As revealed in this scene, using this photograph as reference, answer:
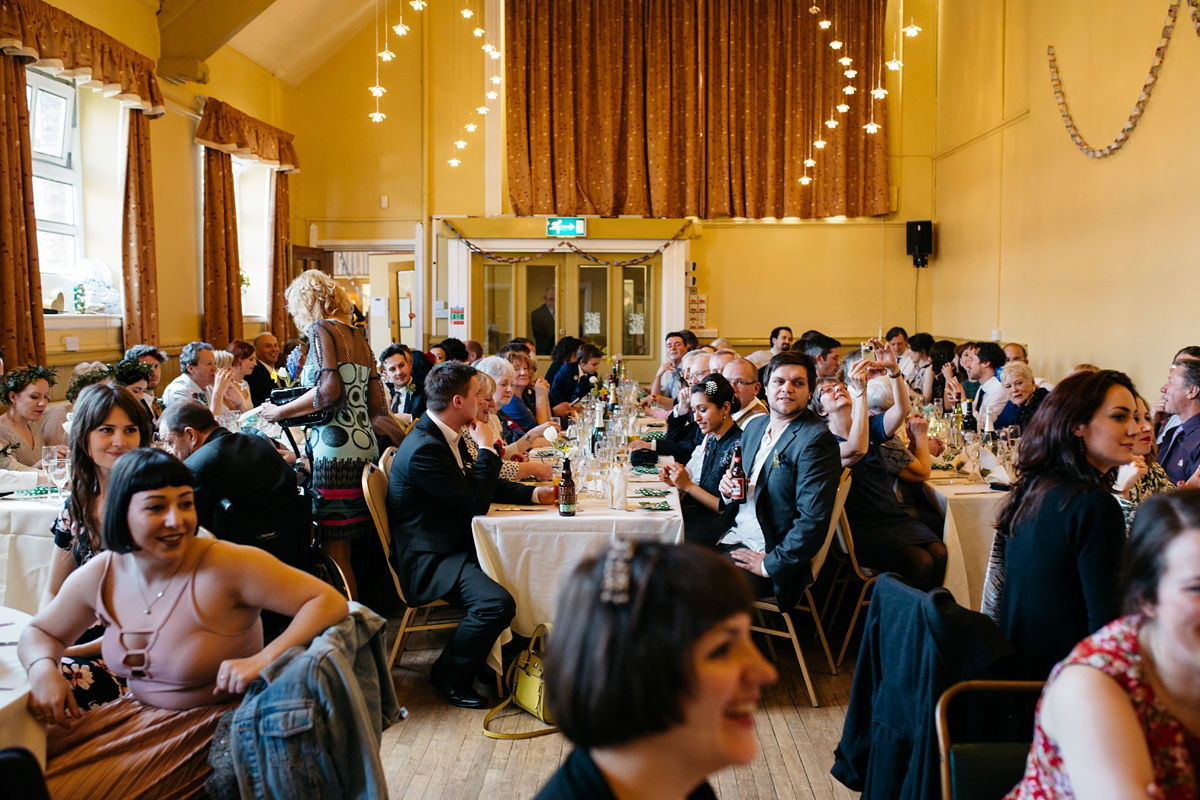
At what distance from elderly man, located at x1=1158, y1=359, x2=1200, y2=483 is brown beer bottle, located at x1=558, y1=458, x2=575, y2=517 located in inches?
112

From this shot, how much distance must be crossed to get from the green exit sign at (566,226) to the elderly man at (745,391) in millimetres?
7569

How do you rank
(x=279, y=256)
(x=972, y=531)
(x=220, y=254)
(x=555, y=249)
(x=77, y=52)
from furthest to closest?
(x=555, y=249), (x=279, y=256), (x=220, y=254), (x=77, y=52), (x=972, y=531)

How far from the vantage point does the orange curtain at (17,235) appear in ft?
21.3

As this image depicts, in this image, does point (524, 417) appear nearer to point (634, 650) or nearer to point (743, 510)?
point (743, 510)

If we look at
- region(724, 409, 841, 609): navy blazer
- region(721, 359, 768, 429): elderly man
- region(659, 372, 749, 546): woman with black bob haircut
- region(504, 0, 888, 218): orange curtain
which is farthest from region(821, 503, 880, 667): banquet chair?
region(504, 0, 888, 218): orange curtain

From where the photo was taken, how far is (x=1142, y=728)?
141 cm

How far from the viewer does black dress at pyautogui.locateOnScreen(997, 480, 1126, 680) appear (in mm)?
2223

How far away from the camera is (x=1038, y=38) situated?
31.8ft

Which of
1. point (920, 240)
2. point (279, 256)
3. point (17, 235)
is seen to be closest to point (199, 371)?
point (17, 235)

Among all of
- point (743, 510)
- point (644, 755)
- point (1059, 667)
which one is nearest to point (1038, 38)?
point (743, 510)

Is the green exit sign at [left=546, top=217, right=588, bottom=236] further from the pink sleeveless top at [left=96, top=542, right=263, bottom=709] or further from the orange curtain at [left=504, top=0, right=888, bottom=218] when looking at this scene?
the pink sleeveless top at [left=96, top=542, right=263, bottom=709]

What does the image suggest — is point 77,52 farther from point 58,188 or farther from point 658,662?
point 658,662

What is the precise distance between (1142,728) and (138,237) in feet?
28.5

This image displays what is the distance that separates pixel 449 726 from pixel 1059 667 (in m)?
2.73
